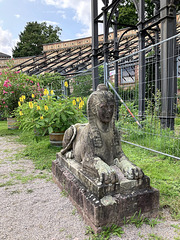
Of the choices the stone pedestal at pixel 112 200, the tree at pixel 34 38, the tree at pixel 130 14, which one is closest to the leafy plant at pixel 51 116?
the stone pedestal at pixel 112 200

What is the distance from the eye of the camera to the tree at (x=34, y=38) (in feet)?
112

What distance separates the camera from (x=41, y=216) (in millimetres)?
2213

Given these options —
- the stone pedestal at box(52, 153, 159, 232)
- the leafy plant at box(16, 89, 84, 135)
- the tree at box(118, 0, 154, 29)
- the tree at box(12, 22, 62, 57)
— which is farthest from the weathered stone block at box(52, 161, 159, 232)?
the tree at box(12, 22, 62, 57)

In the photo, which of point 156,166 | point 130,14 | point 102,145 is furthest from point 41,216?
point 130,14

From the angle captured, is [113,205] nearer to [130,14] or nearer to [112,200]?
[112,200]

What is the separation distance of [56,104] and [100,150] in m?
2.79

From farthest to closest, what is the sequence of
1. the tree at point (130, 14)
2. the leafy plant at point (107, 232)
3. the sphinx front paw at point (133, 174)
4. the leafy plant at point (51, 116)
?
the tree at point (130, 14) → the leafy plant at point (51, 116) → the sphinx front paw at point (133, 174) → the leafy plant at point (107, 232)

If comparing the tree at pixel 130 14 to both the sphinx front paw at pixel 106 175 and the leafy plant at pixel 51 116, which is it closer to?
the leafy plant at pixel 51 116

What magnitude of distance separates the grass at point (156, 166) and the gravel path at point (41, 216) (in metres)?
0.26

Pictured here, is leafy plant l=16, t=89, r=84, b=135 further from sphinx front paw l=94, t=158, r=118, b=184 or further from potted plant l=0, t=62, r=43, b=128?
potted plant l=0, t=62, r=43, b=128

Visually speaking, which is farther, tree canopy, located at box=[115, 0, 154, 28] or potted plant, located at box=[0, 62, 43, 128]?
tree canopy, located at box=[115, 0, 154, 28]

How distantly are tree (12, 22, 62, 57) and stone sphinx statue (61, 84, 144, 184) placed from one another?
34.6 meters

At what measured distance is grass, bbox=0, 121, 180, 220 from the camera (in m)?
2.41

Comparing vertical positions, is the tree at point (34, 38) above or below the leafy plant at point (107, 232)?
above
